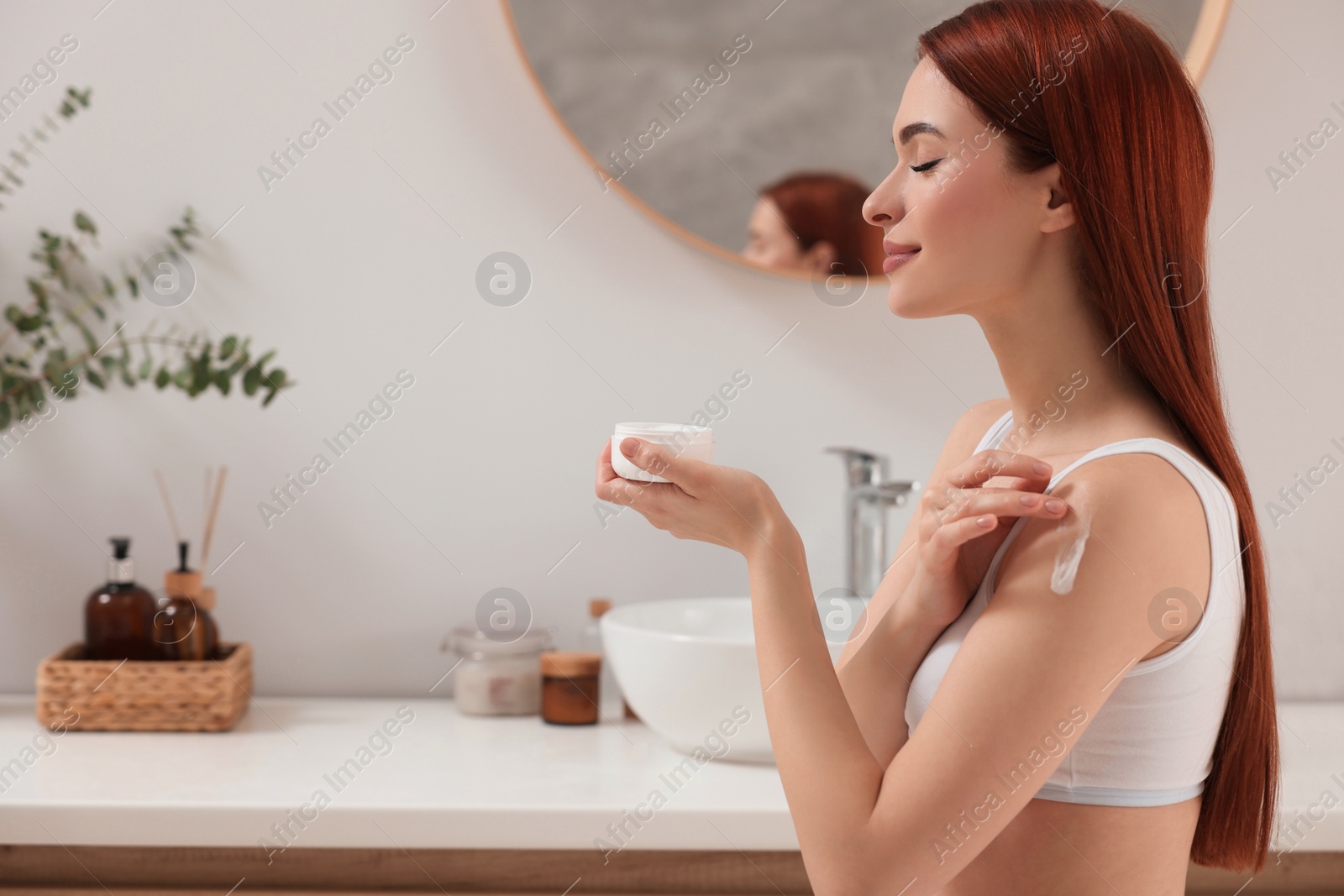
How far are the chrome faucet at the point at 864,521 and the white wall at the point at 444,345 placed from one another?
0.30 ft

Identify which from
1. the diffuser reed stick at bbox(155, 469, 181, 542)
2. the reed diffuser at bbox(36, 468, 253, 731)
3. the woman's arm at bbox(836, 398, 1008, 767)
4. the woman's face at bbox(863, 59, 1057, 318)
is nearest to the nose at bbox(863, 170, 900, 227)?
the woman's face at bbox(863, 59, 1057, 318)

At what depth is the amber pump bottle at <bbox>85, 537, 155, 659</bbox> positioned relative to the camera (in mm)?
1355

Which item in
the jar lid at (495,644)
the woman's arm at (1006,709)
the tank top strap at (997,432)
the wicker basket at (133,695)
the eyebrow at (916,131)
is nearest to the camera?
the woman's arm at (1006,709)

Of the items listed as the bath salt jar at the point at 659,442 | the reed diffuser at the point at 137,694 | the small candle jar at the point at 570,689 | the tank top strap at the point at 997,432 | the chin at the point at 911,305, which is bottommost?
the small candle jar at the point at 570,689

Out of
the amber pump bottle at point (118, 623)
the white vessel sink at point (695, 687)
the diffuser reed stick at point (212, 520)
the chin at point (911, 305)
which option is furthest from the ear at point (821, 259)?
the amber pump bottle at point (118, 623)

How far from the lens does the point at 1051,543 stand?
0.64 meters

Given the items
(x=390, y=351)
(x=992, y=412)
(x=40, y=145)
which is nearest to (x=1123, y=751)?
(x=992, y=412)

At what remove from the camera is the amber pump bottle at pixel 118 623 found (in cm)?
136

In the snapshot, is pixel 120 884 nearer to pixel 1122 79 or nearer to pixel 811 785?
pixel 811 785

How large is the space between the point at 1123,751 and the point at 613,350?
3.10 feet

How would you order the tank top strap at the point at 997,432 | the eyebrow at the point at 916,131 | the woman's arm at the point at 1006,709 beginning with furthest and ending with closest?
the tank top strap at the point at 997,432 < the eyebrow at the point at 916,131 < the woman's arm at the point at 1006,709

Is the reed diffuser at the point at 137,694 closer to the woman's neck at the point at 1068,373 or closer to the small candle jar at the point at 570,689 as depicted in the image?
the small candle jar at the point at 570,689

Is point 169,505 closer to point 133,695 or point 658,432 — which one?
point 133,695

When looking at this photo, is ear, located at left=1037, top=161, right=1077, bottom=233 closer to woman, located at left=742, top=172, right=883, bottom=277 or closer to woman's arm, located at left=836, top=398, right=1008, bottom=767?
woman's arm, located at left=836, top=398, right=1008, bottom=767
